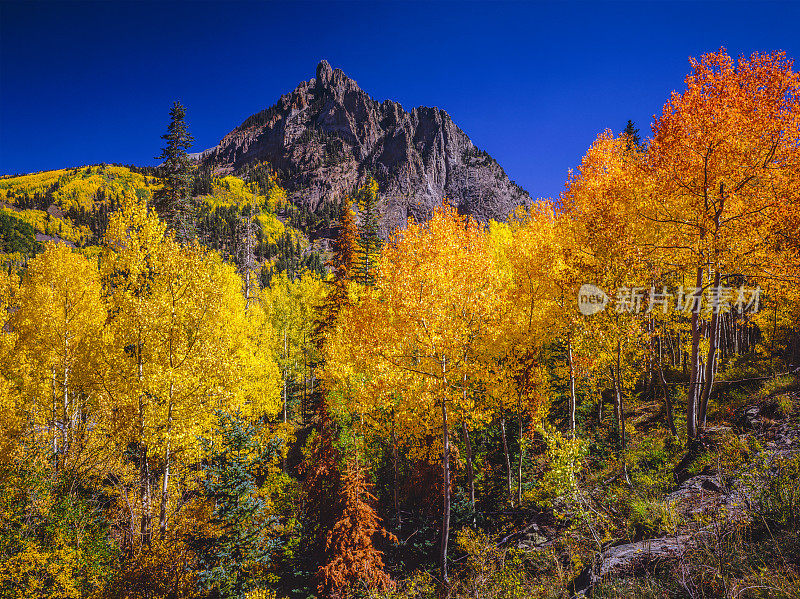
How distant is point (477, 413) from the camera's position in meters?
11.3

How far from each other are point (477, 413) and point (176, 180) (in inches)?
867

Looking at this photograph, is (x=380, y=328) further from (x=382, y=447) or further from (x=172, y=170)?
(x=172, y=170)

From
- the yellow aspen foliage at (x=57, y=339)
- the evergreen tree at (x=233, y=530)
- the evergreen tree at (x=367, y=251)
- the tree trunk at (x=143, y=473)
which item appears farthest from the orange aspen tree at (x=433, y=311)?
the yellow aspen foliage at (x=57, y=339)

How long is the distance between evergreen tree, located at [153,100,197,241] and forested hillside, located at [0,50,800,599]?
5.31m

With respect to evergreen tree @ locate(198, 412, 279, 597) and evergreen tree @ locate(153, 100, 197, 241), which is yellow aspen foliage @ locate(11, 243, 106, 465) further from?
evergreen tree @ locate(198, 412, 279, 597)

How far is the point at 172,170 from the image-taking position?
72.1 feet

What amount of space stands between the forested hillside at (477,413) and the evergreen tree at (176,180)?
531 cm

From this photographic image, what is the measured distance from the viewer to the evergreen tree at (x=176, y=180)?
2184 centimetres

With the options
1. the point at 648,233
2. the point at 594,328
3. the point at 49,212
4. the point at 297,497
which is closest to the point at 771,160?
the point at 648,233

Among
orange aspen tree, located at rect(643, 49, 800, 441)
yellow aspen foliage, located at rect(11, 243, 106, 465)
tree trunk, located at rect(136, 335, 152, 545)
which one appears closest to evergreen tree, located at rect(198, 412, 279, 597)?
tree trunk, located at rect(136, 335, 152, 545)

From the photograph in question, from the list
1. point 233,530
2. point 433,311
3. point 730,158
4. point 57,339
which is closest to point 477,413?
point 433,311

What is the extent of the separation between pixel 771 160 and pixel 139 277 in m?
18.8

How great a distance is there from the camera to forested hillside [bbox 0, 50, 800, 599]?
840 centimetres

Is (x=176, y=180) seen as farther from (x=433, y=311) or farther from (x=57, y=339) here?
(x=433, y=311)
